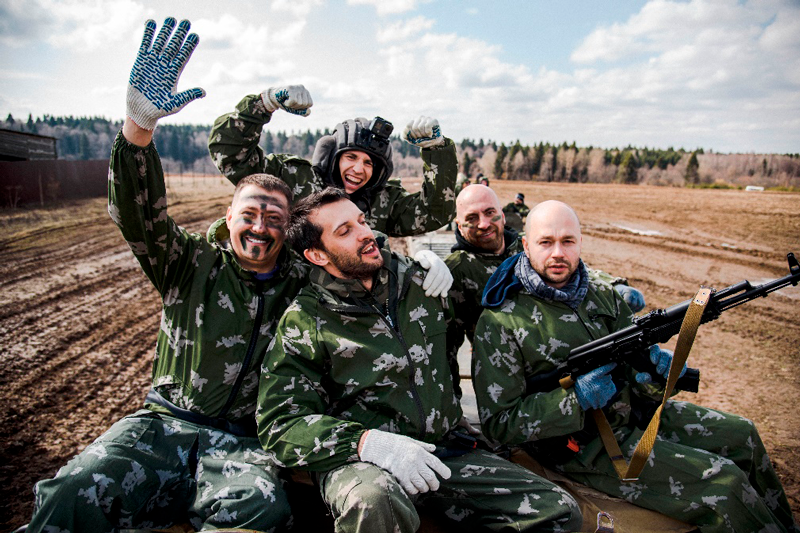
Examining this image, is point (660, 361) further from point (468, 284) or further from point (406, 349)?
point (406, 349)

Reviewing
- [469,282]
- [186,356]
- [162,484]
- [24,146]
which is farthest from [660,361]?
[24,146]

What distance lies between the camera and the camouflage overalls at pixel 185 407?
240 cm

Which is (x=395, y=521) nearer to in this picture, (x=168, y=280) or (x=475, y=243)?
(x=168, y=280)

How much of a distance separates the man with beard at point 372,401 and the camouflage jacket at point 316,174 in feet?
3.32

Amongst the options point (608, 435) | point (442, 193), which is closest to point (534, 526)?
point (608, 435)

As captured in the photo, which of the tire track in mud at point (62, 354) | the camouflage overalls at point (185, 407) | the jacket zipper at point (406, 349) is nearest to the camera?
the camouflage overalls at point (185, 407)

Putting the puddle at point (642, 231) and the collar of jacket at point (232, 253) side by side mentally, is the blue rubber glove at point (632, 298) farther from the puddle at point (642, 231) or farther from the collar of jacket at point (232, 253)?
the puddle at point (642, 231)

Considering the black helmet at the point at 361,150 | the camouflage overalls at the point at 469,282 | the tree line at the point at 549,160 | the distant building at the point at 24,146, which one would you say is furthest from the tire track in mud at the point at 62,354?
the tree line at the point at 549,160

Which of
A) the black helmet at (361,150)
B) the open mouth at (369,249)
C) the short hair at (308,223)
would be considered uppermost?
the black helmet at (361,150)

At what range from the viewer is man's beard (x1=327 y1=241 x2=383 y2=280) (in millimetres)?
2793

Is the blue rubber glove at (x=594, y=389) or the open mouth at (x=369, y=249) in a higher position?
the open mouth at (x=369, y=249)

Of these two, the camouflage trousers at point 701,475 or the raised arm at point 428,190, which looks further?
the raised arm at point 428,190

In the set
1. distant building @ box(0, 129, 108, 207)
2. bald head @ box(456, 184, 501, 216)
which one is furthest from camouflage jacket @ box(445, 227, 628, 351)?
distant building @ box(0, 129, 108, 207)

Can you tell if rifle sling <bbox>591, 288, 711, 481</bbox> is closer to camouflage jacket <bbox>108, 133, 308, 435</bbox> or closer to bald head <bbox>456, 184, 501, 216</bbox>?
bald head <bbox>456, 184, 501, 216</bbox>
